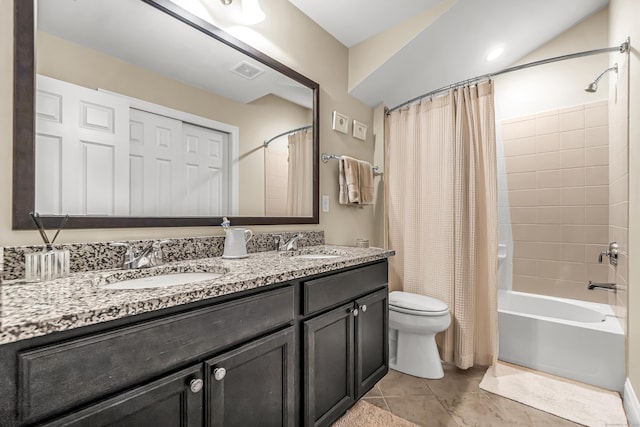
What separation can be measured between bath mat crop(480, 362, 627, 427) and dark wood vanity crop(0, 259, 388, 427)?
3.08 feet

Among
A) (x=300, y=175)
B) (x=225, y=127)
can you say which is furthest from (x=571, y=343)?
(x=225, y=127)

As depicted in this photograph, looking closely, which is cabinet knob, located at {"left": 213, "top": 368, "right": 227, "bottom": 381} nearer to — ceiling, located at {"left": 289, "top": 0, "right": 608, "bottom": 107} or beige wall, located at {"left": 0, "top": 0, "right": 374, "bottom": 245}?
beige wall, located at {"left": 0, "top": 0, "right": 374, "bottom": 245}

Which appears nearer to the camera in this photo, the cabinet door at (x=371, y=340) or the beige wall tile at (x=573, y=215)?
the cabinet door at (x=371, y=340)

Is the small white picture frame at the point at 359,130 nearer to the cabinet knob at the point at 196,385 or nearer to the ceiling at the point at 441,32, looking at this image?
the ceiling at the point at 441,32

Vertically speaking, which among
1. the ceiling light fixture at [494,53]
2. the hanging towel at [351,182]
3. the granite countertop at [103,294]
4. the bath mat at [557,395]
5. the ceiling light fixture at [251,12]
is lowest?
the bath mat at [557,395]

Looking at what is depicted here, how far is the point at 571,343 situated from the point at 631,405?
408 millimetres

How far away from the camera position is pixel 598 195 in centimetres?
235

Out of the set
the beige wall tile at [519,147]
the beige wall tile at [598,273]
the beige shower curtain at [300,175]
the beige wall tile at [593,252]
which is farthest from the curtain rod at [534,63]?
the beige wall tile at [598,273]

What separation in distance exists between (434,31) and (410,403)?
7.66ft

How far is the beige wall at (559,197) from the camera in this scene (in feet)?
7.72

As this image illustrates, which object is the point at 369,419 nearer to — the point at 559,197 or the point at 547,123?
the point at 559,197

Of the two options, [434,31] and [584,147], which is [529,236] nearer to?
[584,147]

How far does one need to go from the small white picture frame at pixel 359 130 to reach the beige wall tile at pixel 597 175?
5.85 ft

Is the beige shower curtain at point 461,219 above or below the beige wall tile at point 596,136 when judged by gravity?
below
